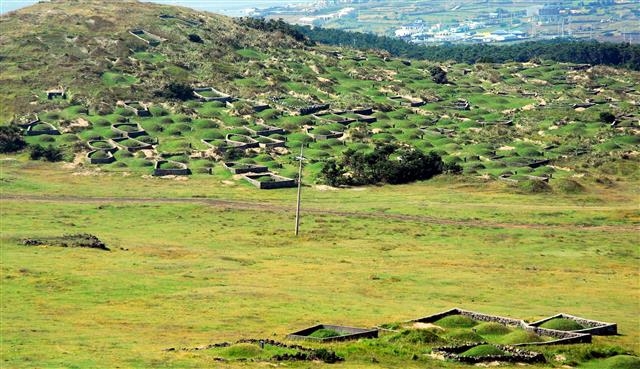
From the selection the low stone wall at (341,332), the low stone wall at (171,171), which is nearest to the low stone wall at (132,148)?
the low stone wall at (171,171)

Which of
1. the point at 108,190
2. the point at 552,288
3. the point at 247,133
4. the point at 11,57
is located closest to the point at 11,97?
the point at 11,57

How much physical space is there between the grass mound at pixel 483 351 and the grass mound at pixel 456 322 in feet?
23.3

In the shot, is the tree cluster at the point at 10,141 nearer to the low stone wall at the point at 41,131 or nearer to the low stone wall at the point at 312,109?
the low stone wall at the point at 41,131

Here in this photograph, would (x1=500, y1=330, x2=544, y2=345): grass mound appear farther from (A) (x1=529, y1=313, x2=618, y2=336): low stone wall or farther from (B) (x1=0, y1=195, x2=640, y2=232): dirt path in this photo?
(B) (x1=0, y1=195, x2=640, y2=232): dirt path

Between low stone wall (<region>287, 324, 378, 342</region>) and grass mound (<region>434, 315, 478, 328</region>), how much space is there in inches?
215

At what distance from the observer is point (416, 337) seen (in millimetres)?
64938

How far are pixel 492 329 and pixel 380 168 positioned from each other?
75590 millimetres

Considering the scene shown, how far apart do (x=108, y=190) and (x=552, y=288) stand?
202 ft

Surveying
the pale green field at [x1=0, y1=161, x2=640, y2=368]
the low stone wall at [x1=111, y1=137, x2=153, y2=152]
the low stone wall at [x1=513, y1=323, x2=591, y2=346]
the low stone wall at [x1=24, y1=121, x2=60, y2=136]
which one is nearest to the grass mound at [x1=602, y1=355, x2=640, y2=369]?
the pale green field at [x1=0, y1=161, x2=640, y2=368]

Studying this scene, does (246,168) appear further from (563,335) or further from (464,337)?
(563,335)

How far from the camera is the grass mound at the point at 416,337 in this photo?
64.8 meters

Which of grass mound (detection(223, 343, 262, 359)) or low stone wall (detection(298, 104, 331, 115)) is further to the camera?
low stone wall (detection(298, 104, 331, 115))

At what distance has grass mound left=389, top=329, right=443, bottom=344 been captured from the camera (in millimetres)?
64750

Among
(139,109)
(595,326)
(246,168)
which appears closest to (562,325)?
(595,326)
